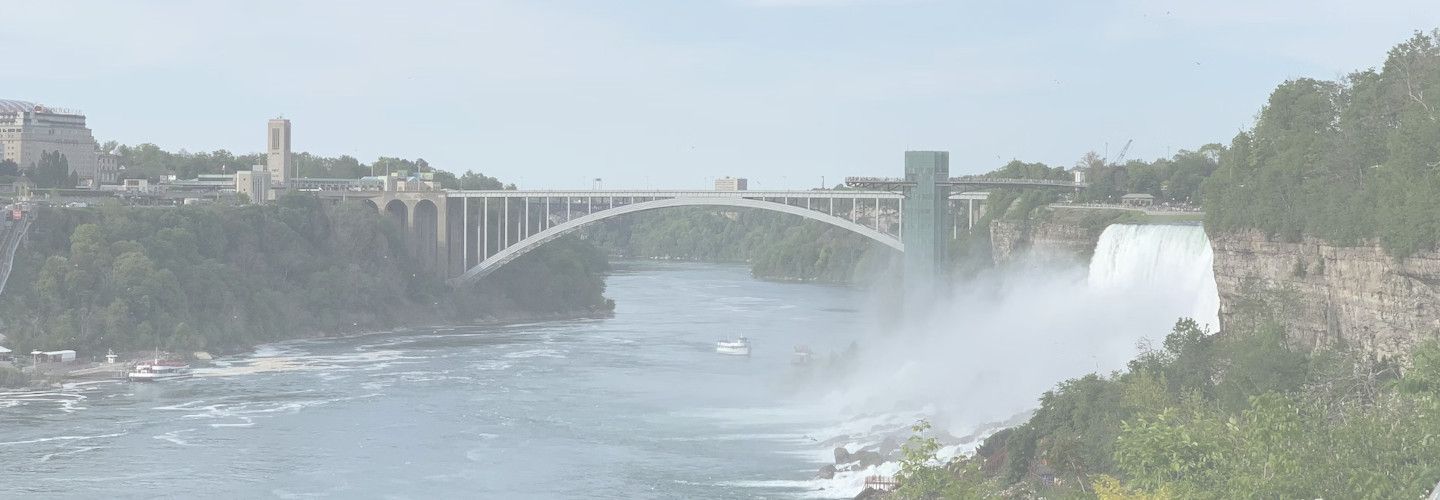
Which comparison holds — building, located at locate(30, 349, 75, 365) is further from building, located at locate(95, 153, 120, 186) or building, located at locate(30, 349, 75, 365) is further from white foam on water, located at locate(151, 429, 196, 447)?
building, located at locate(95, 153, 120, 186)

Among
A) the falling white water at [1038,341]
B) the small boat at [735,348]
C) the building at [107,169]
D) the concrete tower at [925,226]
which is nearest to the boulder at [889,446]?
the falling white water at [1038,341]

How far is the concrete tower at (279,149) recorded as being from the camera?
67.2 m

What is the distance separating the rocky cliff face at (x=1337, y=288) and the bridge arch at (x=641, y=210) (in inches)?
859

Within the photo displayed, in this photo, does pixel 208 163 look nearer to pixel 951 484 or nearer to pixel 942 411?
pixel 942 411

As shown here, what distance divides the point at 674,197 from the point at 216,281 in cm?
1332

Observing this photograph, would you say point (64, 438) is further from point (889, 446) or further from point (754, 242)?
point (754, 242)

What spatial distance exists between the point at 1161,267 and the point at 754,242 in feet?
252

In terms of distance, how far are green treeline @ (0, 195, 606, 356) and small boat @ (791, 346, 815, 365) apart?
14.2 meters

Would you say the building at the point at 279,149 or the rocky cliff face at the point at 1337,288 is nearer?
the rocky cliff face at the point at 1337,288

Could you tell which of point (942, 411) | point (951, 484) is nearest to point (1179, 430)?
point (951, 484)

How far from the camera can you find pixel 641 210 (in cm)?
5509

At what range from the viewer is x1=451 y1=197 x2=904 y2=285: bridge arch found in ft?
166

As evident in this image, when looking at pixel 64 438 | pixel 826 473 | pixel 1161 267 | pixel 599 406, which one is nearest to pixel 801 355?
pixel 599 406

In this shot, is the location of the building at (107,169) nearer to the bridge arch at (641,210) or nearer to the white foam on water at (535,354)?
the bridge arch at (641,210)
